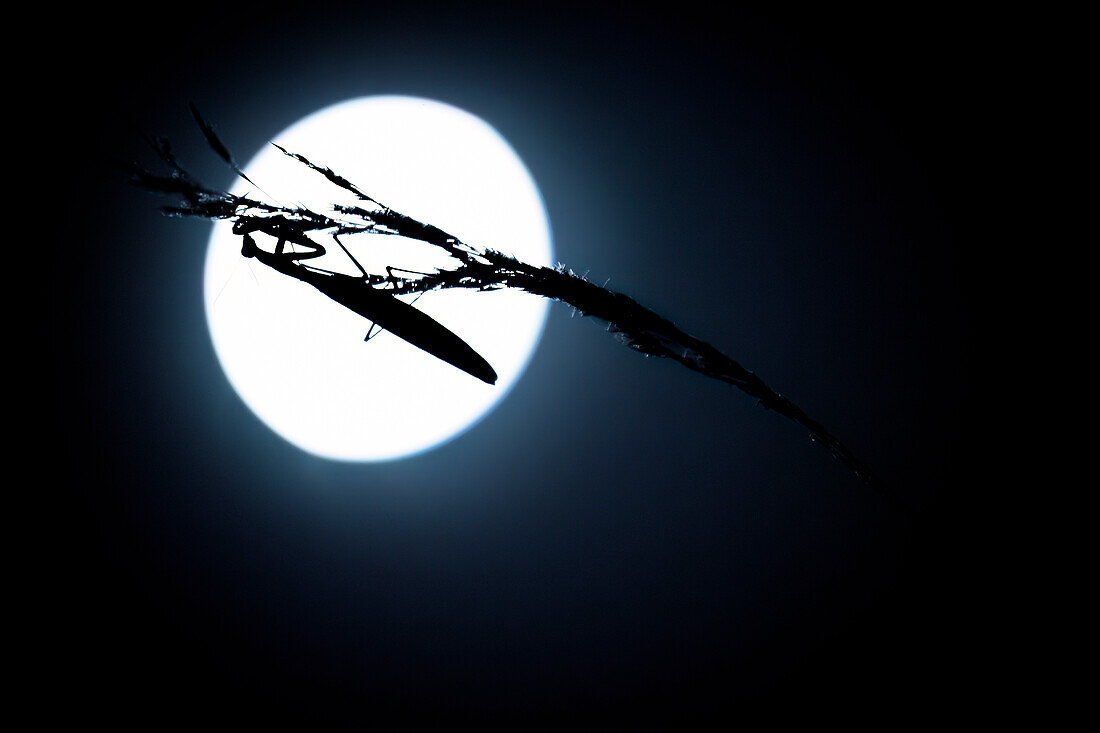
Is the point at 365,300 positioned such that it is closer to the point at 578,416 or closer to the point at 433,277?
the point at 433,277

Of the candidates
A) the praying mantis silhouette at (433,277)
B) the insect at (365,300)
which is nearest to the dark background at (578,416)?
the insect at (365,300)

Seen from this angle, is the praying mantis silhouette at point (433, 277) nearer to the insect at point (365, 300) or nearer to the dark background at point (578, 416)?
the insect at point (365, 300)

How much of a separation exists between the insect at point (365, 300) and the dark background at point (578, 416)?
1.67 metres

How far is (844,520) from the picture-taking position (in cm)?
253

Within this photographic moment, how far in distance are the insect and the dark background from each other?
1667mm

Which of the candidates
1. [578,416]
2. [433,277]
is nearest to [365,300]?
[433,277]

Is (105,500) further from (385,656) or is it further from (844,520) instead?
Result: (844,520)

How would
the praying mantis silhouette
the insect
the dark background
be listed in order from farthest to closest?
1. the dark background
2. the insect
3. the praying mantis silhouette

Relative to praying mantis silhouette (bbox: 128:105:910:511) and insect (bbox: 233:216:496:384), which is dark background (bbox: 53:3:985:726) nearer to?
insect (bbox: 233:216:496:384)

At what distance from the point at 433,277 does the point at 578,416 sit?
2273mm

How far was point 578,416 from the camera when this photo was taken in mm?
2758

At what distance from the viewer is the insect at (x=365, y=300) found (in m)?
0.67

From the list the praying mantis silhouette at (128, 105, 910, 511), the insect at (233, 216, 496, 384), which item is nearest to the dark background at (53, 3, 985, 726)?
the insect at (233, 216, 496, 384)

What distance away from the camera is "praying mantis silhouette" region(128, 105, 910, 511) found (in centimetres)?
49
